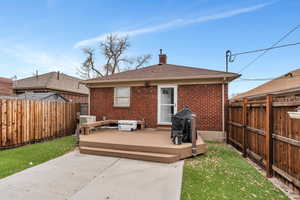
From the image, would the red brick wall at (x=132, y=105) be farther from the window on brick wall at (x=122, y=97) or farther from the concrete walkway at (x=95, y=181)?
the concrete walkway at (x=95, y=181)

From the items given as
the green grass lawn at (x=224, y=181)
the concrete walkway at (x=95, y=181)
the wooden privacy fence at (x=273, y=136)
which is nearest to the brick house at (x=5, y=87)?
the concrete walkway at (x=95, y=181)

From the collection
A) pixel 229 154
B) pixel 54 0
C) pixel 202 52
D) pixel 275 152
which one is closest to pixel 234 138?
pixel 229 154

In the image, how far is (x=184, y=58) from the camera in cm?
1573

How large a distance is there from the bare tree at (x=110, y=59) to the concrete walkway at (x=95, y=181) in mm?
19509

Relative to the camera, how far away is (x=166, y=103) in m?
8.09

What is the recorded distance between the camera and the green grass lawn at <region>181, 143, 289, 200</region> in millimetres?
2639

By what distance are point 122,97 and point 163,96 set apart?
7.86 feet

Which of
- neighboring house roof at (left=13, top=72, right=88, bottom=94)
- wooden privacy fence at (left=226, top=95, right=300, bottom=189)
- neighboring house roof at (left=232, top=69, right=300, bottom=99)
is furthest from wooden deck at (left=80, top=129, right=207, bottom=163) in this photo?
neighboring house roof at (left=13, top=72, right=88, bottom=94)

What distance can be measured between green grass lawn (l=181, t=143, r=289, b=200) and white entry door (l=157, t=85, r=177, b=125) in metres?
3.56

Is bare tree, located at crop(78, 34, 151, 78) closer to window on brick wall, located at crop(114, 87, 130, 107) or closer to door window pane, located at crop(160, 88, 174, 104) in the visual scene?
window on brick wall, located at crop(114, 87, 130, 107)

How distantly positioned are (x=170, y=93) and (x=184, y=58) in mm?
8927

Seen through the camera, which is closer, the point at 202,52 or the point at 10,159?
the point at 10,159

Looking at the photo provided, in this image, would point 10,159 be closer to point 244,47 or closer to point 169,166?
point 169,166

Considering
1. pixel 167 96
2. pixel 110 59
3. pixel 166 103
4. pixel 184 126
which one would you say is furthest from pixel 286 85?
pixel 110 59
